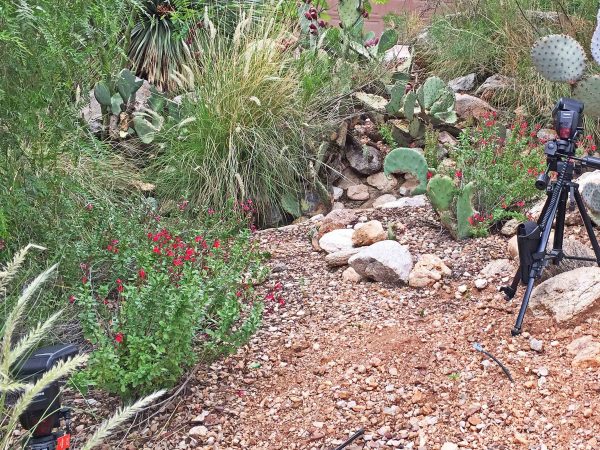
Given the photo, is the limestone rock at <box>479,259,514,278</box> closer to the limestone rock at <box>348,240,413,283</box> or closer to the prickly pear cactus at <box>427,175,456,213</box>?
the limestone rock at <box>348,240,413,283</box>

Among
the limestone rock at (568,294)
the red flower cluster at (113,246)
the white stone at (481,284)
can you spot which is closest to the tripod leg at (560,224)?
the limestone rock at (568,294)

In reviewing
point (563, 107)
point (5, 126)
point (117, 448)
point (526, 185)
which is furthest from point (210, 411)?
point (526, 185)

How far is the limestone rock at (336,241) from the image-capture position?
466cm

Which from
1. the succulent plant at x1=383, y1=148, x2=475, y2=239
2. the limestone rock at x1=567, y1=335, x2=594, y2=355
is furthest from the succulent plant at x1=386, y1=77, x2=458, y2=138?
the limestone rock at x1=567, y1=335, x2=594, y2=355

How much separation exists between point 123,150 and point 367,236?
92.5 inches

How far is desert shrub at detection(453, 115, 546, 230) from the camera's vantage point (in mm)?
4555

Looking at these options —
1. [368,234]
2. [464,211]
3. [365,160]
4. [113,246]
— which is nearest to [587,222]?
[464,211]

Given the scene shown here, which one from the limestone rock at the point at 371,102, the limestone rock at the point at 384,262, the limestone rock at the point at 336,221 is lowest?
the limestone rock at the point at 336,221

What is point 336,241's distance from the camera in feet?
15.5

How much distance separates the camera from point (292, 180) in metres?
5.62

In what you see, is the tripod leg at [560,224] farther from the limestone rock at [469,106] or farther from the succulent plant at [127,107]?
the succulent plant at [127,107]

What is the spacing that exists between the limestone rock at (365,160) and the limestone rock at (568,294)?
2699 mm

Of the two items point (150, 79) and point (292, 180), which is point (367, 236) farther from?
point (150, 79)

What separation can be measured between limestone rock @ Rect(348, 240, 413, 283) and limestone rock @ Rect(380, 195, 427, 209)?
1.03m
